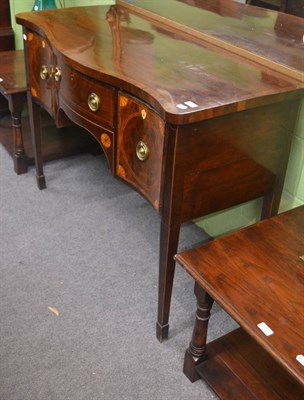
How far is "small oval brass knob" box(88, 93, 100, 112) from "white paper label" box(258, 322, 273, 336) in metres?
0.69

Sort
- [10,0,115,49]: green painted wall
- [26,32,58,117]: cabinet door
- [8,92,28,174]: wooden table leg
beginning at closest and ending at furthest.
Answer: [26,32,58,117]: cabinet door < [8,92,28,174]: wooden table leg < [10,0,115,49]: green painted wall

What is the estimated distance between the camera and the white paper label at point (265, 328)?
0.92m

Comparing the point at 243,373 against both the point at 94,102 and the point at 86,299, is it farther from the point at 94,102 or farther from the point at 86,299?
the point at 94,102

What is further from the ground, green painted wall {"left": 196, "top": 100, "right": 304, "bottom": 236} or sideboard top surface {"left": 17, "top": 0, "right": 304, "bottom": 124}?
Result: sideboard top surface {"left": 17, "top": 0, "right": 304, "bottom": 124}

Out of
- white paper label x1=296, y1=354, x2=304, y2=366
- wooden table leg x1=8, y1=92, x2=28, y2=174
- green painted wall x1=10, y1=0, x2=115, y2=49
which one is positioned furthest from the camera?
green painted wall x1=10, y1=0, x2=115, y2=49

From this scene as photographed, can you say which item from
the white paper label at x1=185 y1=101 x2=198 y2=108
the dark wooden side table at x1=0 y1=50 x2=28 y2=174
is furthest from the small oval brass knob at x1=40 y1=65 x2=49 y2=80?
the white paper label at x1=185 y1=101 x2=198 y2=108

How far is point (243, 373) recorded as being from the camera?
1.24m

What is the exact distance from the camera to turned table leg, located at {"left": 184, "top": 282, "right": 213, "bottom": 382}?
1139 millimetres

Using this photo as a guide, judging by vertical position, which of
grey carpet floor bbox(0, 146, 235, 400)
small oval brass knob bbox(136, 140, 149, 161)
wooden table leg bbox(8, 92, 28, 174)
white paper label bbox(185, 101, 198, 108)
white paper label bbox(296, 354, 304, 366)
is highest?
white paper label bbox(185, 101, 198, 108)

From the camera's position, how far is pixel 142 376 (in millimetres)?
1304

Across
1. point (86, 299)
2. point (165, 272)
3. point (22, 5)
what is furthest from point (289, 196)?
point (22, 5)

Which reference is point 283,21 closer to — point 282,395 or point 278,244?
point 278,244

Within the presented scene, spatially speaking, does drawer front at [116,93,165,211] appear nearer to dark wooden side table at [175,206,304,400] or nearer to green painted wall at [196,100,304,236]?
dark wooden side table at [175,206,304,400]

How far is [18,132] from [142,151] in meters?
1.01
